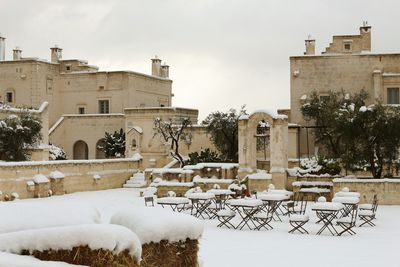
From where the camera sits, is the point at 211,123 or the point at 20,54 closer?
the point at 211,123

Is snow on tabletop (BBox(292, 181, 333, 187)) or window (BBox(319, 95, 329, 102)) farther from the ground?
window (BBox(319, 95, 329, 102))

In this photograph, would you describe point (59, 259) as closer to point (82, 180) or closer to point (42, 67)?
point (82, 180)

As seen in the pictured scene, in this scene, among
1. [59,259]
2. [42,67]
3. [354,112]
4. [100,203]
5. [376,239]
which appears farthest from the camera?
[42,67]

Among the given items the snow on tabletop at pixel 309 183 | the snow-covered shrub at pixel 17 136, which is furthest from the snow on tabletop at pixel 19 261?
the snow-covered shrub at pixel 17 136

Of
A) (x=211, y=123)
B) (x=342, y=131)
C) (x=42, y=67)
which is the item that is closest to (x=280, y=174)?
(x=342, y=131)

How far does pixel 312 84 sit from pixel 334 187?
14.3m

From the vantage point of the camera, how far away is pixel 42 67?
4388 cm

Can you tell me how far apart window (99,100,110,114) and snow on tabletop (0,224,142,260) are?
39.0 m

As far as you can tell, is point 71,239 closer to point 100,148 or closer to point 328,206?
point 328,206

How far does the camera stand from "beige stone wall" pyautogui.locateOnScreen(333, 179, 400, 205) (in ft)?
73.7

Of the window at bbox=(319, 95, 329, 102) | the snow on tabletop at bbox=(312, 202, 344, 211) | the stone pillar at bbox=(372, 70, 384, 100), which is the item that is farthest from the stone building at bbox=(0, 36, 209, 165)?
the snow on tabletop at bbox=(312, 202, 344, 211)

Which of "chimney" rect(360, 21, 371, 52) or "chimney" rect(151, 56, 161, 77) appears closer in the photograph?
"chimney" rect(360, 21, 371, 52)

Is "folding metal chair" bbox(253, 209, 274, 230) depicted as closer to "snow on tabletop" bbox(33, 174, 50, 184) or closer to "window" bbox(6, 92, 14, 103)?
"snow on tabletop" bbox(33, 174, 50, 184)

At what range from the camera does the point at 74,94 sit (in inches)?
1784
